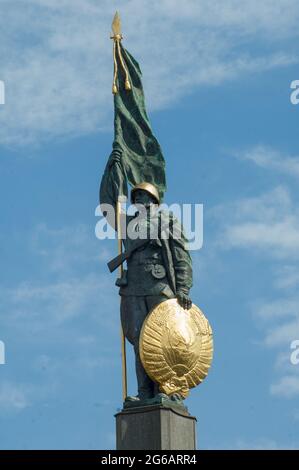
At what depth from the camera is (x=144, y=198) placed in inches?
1184

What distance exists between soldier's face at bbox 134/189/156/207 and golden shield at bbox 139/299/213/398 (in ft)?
6.73

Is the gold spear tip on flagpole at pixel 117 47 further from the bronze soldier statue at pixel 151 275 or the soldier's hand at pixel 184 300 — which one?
the soldier's hand at pixel 184 300

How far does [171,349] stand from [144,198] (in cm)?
306

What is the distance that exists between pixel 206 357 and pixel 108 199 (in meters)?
3.70

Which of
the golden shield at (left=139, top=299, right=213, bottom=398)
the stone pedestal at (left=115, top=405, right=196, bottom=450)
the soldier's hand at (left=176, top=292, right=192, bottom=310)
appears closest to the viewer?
the stone pedestal at (left=115, top=405, right=196, bottom=450)

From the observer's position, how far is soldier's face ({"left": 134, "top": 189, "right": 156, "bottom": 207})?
3003 centimetres

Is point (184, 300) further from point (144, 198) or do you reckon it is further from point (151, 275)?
point (144, 198)

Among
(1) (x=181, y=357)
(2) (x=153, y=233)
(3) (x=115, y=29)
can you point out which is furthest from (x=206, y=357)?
(3) (x=115, y=29)

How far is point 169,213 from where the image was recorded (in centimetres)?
3002

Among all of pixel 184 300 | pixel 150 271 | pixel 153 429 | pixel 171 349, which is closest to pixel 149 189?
pixel 150 271

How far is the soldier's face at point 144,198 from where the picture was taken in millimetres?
30031

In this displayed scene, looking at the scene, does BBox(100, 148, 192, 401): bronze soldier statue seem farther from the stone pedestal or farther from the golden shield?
the stone pedestal

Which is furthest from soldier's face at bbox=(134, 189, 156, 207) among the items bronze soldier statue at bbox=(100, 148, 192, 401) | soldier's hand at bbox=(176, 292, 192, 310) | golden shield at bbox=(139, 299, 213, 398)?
golden shield at bbox=(139, 299, 213, 398)

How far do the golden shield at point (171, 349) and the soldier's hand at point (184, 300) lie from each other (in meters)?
0.08
